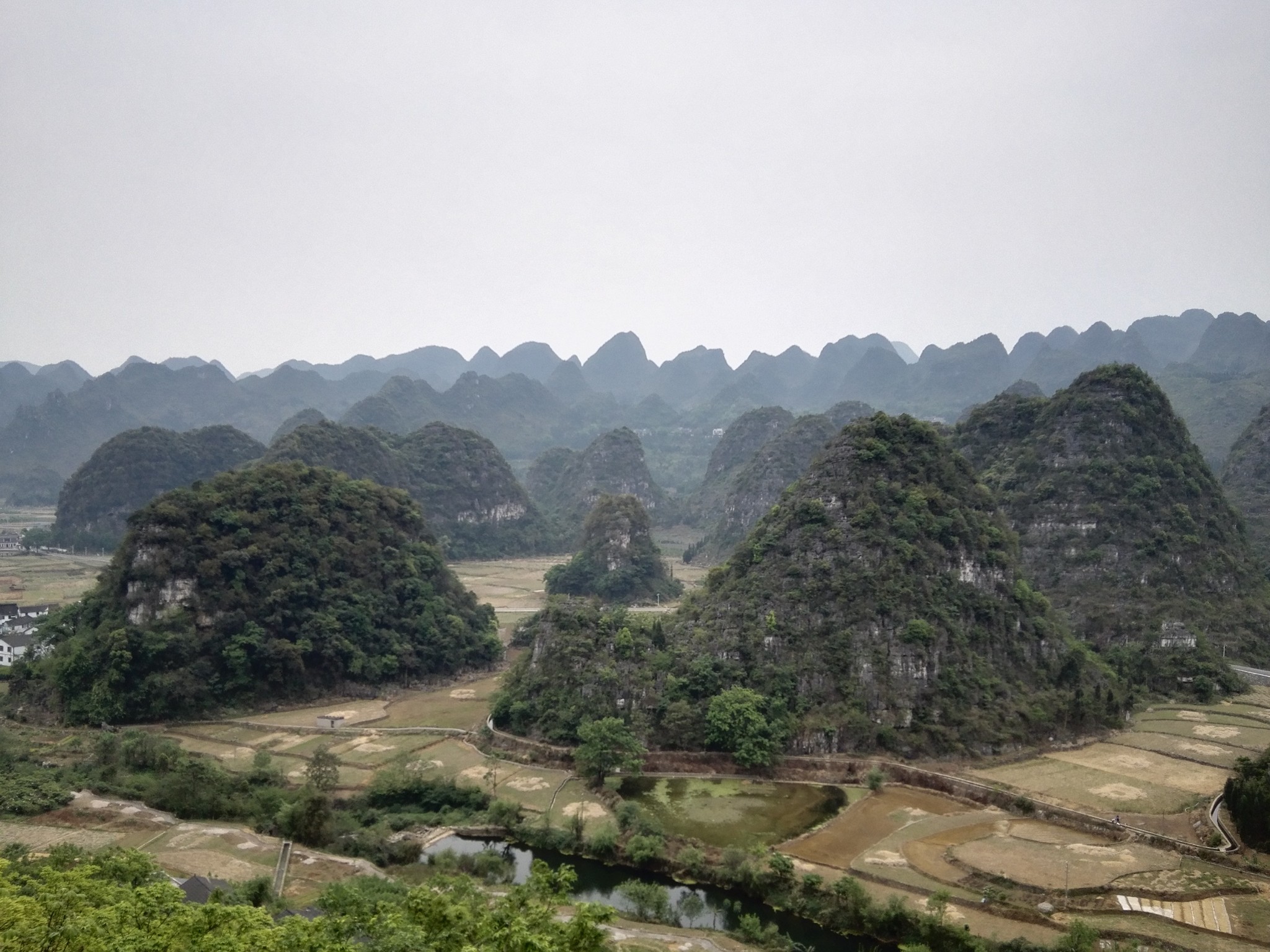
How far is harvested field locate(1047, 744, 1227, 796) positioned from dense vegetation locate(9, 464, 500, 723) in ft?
113

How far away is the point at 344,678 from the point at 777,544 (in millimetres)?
26014

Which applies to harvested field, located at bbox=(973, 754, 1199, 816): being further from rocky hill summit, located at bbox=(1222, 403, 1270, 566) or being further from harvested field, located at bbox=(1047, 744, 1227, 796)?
rocky hill summit, located at bbox=(1222, 403, 1270, 566)

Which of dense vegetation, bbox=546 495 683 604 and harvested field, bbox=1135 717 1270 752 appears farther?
dense vegetation, bbox=546 495 683 604

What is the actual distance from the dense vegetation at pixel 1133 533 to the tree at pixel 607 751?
30.9m

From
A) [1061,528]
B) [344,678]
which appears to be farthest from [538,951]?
[1061,528]

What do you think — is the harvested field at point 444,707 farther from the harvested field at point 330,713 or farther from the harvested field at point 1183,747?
the harvested field at point 1183,747

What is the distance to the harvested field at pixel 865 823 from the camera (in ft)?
95.6

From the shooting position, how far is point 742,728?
122ft

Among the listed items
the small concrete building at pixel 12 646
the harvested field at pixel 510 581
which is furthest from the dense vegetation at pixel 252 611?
the harvested field at pixel 510 581

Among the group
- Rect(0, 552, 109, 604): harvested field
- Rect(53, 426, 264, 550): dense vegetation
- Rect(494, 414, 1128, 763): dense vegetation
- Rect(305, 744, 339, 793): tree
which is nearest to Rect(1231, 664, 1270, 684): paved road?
Rect(494, 414, 1128, 763): dense vegetation

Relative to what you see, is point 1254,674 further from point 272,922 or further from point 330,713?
point 272,922

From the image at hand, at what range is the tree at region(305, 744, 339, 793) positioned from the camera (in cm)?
3278

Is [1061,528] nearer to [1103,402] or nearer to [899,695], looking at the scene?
[1103,402]

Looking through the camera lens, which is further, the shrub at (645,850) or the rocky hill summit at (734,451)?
the rocky hill summit at (734,451)
